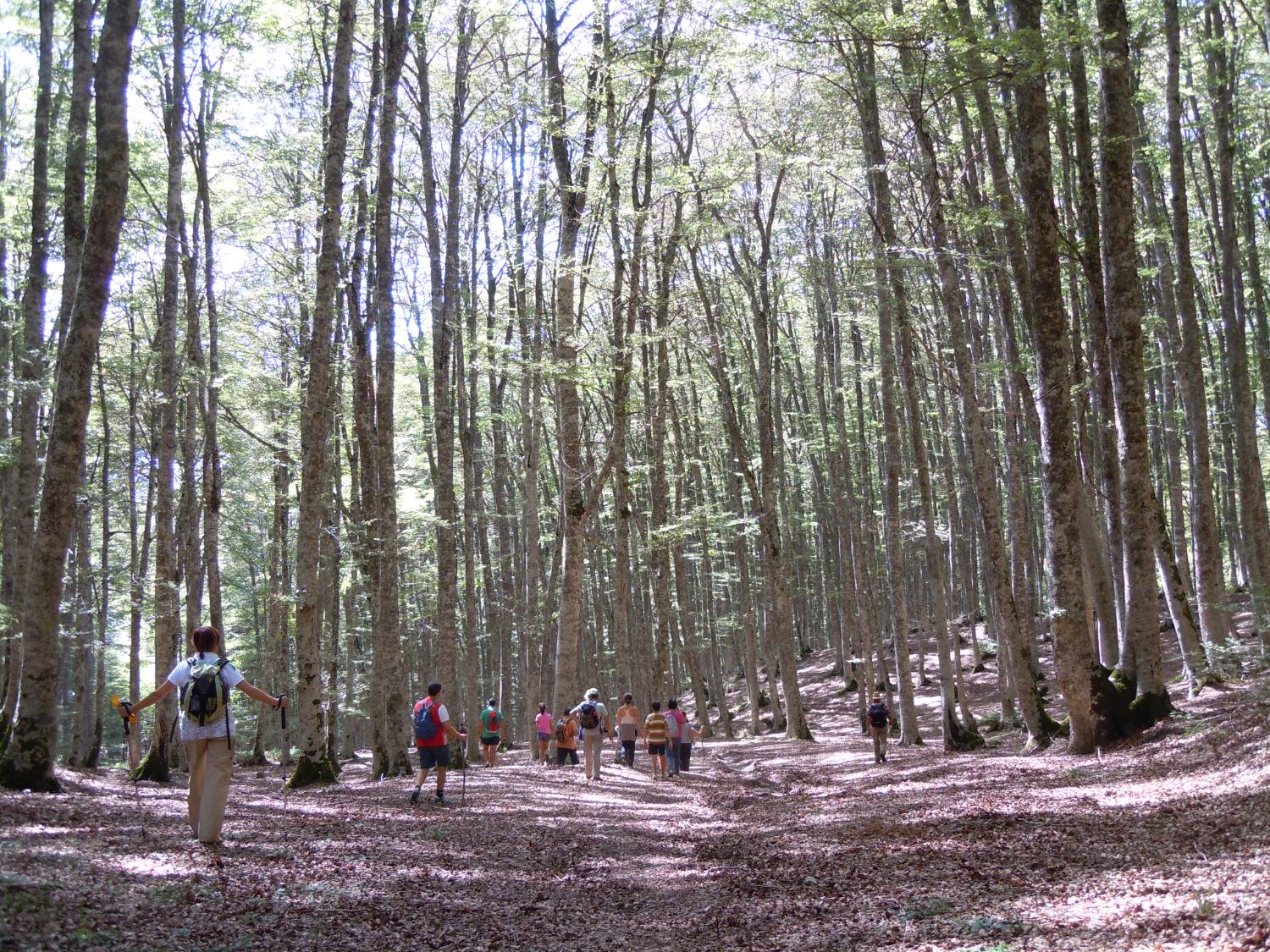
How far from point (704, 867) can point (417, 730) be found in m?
4.80

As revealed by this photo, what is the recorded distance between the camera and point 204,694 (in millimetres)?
7207

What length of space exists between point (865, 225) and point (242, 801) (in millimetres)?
17492

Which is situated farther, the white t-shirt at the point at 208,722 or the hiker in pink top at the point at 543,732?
the hiker in pink top at the point at 543,732

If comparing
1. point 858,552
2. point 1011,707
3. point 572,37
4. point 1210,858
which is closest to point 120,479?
point 572,37

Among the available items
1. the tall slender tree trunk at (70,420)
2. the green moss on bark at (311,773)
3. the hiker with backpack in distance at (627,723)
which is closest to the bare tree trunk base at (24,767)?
the tall slender tree trunk at (70,420)

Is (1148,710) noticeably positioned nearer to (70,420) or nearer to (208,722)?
(208,722)

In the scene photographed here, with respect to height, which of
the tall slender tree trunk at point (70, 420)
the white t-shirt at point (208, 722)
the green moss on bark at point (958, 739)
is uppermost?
the tall slender tree trunk at point (70, 420)

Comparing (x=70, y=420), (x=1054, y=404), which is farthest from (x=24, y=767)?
(x=1054, y=404)

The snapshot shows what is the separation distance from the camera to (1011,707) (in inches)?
816

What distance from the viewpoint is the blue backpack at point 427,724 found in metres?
11.9

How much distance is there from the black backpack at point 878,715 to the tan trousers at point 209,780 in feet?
41.5

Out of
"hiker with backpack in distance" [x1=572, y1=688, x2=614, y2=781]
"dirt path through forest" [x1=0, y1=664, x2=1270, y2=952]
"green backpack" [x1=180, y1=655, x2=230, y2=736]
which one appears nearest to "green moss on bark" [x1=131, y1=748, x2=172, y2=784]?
"dirt path through forest" [x1=0, y1=664, x2=1270, y2=952]

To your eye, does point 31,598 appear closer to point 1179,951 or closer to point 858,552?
point 1179,951

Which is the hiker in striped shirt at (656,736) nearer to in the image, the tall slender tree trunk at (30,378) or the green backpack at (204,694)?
the tall slender tree trunk at (30,378)
